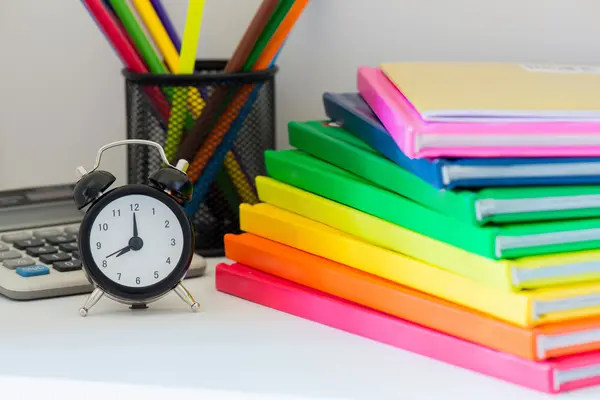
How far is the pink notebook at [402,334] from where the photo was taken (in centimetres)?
49

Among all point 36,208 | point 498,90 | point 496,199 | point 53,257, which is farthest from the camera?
point 36,208

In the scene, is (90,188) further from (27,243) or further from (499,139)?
(499,139)

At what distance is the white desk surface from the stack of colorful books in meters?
0.02

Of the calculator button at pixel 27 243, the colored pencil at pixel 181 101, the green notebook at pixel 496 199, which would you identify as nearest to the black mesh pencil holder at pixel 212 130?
the colored pencil at pixel 181 101

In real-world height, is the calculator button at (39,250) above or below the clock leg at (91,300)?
above

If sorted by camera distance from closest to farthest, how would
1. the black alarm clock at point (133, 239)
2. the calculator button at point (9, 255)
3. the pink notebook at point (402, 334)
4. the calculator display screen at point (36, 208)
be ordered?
the pink notebook at point (402, 334)
the black alarm clock at point (133, 239)
the calculator button at point (9, 255)
the calculator display screen at point (36, 208)

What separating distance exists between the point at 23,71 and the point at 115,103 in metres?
0.10

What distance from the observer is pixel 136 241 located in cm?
64

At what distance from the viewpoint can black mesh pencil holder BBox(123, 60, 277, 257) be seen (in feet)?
2.57

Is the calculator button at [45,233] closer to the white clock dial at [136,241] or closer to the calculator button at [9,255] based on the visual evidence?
the calculator button at [9,255]

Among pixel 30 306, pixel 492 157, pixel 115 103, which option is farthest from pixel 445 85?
pixel 115 103

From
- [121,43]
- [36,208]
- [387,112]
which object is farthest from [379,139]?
[36,208]

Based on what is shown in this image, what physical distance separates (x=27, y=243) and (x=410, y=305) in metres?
0.35

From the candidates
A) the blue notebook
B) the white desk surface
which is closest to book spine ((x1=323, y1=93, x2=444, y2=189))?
the blue notebook
